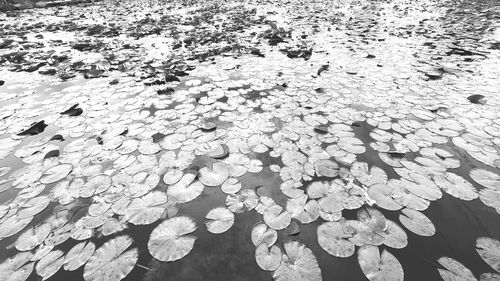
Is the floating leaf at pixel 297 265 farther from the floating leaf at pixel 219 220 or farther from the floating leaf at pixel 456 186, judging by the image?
the floating leaf at pixel 456 186

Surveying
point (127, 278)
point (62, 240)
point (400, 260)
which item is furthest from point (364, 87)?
point (62, 240)

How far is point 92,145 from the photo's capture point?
2.83 meters

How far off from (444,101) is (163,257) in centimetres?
437

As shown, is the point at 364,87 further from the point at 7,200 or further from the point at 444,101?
the point at 7,200

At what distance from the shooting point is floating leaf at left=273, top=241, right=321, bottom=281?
5.10 feet

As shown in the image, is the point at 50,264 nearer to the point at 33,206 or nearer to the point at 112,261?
the point at 112,261

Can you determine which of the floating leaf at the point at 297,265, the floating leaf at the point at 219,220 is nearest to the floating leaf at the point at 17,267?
the floating leaf at the point at 219,220

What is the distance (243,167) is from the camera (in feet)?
8.20

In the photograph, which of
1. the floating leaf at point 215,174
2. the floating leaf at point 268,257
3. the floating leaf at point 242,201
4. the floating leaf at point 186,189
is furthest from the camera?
the floating leaf at point 215,174

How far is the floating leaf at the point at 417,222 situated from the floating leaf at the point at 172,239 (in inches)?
68.6

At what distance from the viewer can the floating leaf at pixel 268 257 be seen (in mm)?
1620

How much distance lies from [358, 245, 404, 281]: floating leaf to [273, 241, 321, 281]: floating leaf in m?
0.33

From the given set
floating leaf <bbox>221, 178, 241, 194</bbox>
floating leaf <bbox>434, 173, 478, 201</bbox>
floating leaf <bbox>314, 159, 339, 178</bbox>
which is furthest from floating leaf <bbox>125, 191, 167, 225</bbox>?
floating leaf <bbox>434, 173, 478, 201</bbox>

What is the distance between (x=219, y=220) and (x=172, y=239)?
0.40 m
